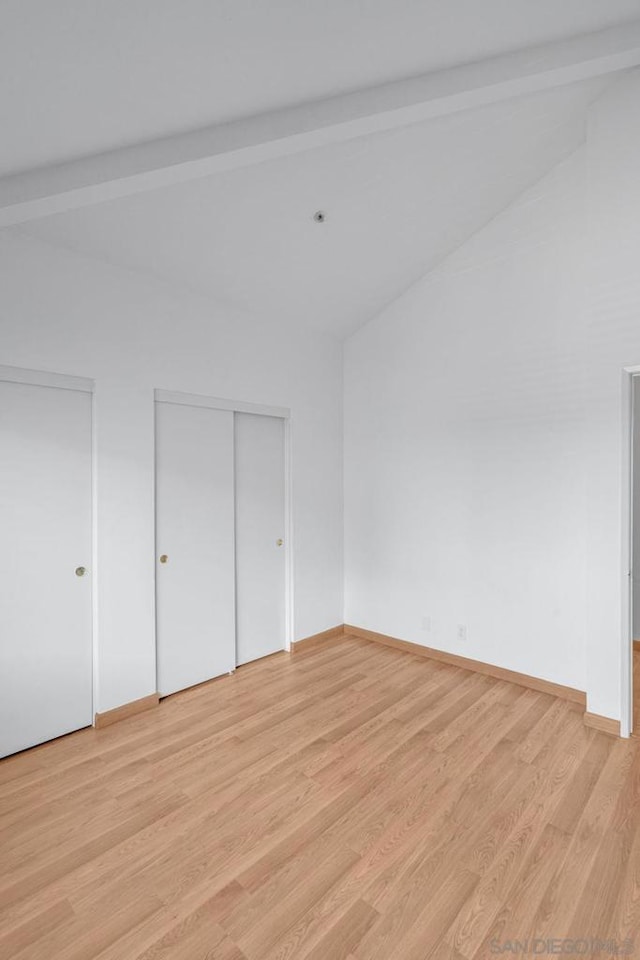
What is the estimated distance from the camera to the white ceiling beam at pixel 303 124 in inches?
74.0

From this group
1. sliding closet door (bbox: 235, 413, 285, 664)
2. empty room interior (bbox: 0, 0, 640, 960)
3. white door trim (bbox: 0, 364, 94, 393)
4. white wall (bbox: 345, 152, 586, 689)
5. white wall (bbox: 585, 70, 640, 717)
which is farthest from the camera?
sliding closet door (bbox: 235, 413, 285, 664)

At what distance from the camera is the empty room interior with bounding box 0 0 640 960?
1.59 meters

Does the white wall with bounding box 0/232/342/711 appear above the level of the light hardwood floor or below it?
above

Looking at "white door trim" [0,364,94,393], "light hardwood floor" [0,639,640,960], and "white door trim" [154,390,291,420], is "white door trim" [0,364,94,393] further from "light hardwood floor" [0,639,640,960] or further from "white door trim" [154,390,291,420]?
"light hardwood floor" [0,639,640,960]

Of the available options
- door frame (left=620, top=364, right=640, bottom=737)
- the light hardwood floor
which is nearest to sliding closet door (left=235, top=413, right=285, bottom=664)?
the light hardwood floor

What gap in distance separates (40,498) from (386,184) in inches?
109

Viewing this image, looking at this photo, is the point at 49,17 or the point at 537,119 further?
the point at 537,119

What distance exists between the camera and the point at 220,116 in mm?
1829

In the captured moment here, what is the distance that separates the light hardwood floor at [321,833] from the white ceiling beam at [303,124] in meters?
2.71

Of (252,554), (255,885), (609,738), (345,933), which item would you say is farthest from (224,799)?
(609,738)

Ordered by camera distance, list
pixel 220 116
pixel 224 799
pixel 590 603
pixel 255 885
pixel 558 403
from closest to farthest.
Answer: pixel 255 885
pixel 220 116
pixel 224 799
pixel 590 603
pixel 558 403

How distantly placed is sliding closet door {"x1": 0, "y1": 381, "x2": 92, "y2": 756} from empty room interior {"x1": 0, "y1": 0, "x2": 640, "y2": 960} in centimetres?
2

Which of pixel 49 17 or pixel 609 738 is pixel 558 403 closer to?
pixel 609 738

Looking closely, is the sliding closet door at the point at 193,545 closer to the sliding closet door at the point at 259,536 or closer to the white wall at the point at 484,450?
the sliding closet door at the point at 259,536
